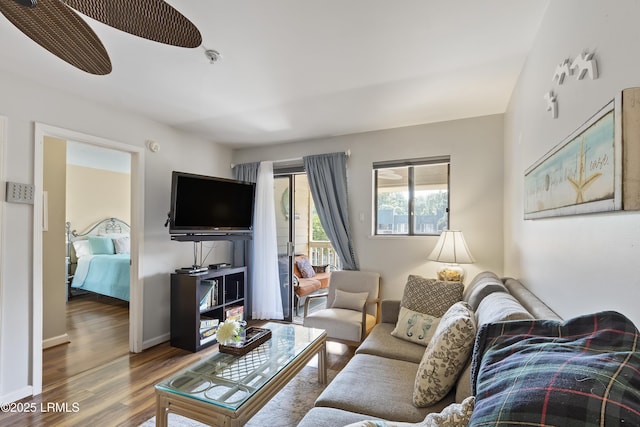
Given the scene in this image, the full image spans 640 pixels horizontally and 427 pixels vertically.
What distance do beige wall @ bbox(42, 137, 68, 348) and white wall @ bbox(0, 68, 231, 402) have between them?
1073 millimetres

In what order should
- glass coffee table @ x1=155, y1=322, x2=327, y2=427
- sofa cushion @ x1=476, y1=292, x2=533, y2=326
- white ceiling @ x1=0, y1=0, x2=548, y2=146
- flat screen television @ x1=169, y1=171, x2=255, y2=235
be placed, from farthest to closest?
flat screen television @ x1=169, y1=171, x2=255, y2=235 → white ceiling @ x1=0, y1=0, x2=548, y2=146 → glass coffee table @ x1=155, y1=322, x2=327, y2=427 → sofa cushion @ x1=476, y1=292, x2=533, y2=326

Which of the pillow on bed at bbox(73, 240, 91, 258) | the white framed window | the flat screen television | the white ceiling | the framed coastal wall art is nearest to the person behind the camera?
the framed coastal wall art

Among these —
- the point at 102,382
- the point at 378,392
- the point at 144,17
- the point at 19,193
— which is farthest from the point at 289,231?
the point at 144,17

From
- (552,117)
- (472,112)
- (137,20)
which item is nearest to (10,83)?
(137,20)

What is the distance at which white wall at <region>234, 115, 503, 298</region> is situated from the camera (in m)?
3.06

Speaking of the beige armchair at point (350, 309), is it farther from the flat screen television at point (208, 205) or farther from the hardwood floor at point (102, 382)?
the flat screen television at point (208, 205)

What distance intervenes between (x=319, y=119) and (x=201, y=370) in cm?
250

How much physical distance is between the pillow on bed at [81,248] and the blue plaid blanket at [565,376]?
6.52m

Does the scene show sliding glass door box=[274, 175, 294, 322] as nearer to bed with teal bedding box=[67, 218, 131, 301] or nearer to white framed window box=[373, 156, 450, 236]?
white framed window box=[373, 156, 450, 236]

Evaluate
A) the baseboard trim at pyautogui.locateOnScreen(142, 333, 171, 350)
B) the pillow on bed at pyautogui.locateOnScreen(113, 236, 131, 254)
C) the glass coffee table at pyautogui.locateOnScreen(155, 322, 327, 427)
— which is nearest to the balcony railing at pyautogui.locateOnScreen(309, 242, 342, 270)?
the baseboard trim at pyautogui.locateOnScreen(142, 333, 171, 350)

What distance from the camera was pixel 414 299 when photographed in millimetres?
2461

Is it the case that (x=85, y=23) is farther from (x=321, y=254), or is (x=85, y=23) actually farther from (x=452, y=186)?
(x=321, y=254)

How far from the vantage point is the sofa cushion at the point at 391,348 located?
2.01m

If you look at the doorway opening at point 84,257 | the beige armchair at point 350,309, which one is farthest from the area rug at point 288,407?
the doorway opening at point 84,257
